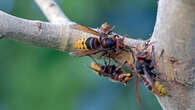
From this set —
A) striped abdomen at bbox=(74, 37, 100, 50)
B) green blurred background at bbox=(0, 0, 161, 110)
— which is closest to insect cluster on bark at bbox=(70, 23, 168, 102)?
striped abdomen at bbox=(74, 37, 100, 50)

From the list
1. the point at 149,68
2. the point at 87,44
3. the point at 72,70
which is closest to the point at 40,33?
the point at 87,44

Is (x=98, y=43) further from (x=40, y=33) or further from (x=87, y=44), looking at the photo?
(x=40, y=33)

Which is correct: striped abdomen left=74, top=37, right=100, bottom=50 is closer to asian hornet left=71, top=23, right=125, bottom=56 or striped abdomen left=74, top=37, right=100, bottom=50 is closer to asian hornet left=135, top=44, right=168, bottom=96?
asian hornet left=71, top=23, right=125, bottom=56

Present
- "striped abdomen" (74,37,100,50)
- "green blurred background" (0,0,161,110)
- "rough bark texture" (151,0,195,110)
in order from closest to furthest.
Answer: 1. "rough bark texture" (151,0,195,110)
2. "striped abdomen" (74,37,100,50)
3. "green blurred background" (0,0,161,110)

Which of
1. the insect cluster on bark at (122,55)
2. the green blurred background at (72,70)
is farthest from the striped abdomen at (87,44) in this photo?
the green blurred background at (72,70)

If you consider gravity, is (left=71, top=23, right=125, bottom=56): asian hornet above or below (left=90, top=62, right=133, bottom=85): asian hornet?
above

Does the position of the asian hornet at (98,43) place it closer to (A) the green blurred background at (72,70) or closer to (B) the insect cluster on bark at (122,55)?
(B) the insect cluster on bark at (122,55)
